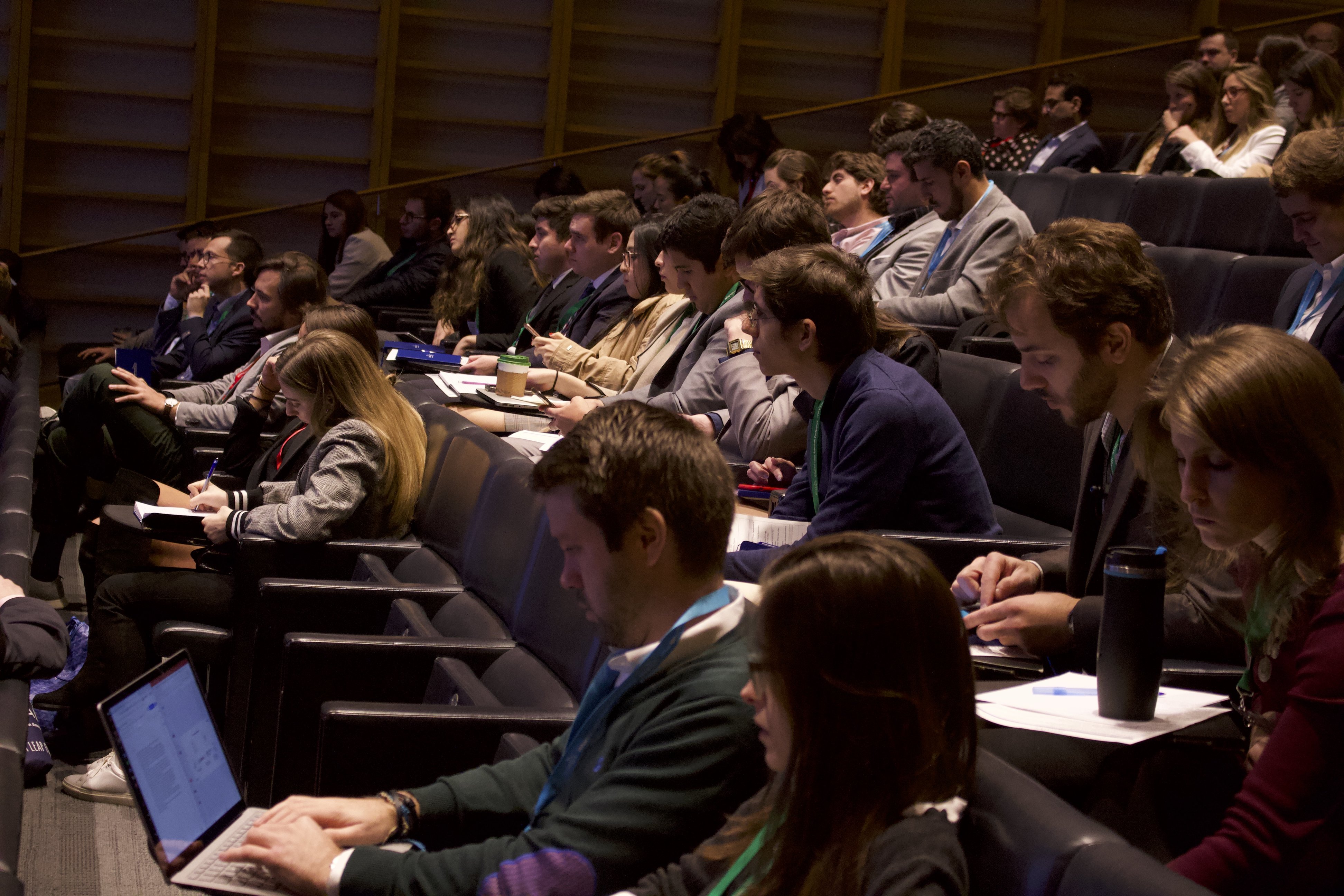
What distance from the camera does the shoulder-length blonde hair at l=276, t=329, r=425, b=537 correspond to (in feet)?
9.31

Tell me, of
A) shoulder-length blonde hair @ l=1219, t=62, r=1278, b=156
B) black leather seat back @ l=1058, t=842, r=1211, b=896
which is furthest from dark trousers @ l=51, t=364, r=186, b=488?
shoulder-length blonde hair @ l=1219, t=62, r=1278, b=156

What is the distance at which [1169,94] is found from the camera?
5.73 m

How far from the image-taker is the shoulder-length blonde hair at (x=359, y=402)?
9.31 ft

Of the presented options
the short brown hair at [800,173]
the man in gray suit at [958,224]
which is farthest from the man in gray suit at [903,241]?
the short brown hair at [800,173]

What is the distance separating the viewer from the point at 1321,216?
9.21 feet

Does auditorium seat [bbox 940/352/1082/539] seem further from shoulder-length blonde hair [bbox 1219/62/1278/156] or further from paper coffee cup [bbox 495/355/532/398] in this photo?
shoulder-length blonde hair [bbox 1219/62/1278/156]

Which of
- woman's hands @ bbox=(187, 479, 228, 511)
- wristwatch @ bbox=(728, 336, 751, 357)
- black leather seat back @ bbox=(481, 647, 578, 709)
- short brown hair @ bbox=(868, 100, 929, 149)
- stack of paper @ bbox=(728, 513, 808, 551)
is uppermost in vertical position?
short brown hair @ bbox=(868, 100, 929, 149)

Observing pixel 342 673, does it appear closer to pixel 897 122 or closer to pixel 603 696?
pixel 603 696

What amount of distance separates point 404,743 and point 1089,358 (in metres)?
1.08

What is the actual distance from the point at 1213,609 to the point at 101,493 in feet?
12.6

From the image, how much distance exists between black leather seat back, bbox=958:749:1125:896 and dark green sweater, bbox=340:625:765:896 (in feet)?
1.02

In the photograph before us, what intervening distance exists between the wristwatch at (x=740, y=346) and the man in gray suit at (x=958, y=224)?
3.21ft

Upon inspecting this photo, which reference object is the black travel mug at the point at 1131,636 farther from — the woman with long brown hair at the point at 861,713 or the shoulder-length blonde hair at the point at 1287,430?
the woman with long brown hair at the point at 861,713

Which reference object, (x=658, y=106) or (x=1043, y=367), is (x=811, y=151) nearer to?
(x=658, y=106)
